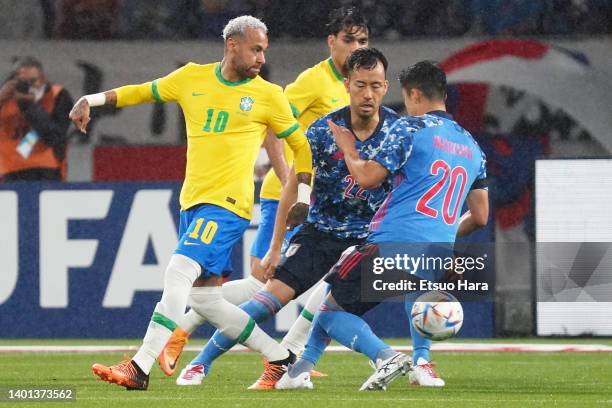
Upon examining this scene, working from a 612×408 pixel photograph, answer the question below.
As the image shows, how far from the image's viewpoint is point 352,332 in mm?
8094

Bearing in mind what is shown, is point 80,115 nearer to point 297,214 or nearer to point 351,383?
point 297,214

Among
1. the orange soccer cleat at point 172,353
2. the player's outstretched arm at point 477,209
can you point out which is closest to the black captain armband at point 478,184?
the player's outstretched arm at point 477,209

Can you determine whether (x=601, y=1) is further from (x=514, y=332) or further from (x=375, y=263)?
(x=375, y=263)

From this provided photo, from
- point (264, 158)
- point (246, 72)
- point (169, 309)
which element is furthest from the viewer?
point (264, 158)

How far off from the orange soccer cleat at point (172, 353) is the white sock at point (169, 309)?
3.42 ft

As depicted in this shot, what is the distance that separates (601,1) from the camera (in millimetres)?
14672

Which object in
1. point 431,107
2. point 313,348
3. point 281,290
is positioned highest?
point 431,107

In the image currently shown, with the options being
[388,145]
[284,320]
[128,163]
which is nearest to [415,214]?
[388,145]

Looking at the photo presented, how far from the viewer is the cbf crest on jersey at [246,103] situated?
28.7ft

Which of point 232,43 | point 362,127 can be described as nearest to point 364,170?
point 362,127

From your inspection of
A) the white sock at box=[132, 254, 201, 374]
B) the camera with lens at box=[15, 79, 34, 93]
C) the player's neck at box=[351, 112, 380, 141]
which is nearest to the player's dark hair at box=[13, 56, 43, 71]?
the camera with lens at box=[15, 79, 34, 93]

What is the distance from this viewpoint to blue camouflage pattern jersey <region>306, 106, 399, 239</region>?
28.2ft

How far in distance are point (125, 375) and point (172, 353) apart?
1381 mm

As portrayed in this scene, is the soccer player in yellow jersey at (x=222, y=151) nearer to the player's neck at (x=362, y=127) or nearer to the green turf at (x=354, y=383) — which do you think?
the player's neck at (x=362, y=127)
